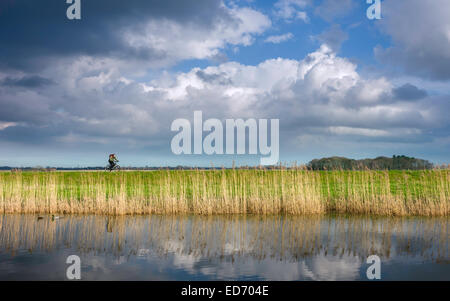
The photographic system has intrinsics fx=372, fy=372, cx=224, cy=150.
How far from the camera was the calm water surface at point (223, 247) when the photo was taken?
873 cm

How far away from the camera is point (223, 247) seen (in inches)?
432

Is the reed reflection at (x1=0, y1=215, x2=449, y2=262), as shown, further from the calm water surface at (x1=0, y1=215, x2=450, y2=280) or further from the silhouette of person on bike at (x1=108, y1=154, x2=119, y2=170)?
the silhouette of person on bike at (x1=108, y1=154, x2=119, y2=170)

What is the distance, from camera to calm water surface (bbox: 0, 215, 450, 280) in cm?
873

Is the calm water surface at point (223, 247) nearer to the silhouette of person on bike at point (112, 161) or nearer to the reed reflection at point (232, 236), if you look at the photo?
the reed reflection at point (232, 236)

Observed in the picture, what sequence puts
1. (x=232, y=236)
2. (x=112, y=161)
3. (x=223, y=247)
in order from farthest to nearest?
(x=112, y=161), (x=232, y=236), (x=223, y=247)

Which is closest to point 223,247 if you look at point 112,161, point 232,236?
point 232,236

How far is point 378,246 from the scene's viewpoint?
11203mm

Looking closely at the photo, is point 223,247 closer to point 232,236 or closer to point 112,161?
point 232,236

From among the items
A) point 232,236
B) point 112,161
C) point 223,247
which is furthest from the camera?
point 112,161

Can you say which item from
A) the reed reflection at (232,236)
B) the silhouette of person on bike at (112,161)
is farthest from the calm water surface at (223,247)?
the silhouette of person on bike at (112,161)

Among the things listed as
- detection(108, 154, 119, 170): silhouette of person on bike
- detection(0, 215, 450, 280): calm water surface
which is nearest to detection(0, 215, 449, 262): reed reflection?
detection(0, 215, 450, 280): calm water surface

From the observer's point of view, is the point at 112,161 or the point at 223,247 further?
the point at 112,161
